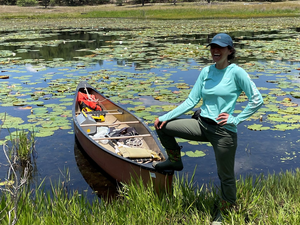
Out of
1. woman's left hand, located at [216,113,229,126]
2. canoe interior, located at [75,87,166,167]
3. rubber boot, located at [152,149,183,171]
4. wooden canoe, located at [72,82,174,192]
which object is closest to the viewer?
woman's left hand, located at [216,113,229,126]

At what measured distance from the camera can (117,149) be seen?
5.68 m

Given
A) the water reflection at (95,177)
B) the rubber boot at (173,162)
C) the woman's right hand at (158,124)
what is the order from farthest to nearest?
the water reflection at (95,177) < the rubber boot at (173,162) < the woman's right hand at (158,124)

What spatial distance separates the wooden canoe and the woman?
78 cm

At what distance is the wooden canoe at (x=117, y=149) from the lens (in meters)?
4.11

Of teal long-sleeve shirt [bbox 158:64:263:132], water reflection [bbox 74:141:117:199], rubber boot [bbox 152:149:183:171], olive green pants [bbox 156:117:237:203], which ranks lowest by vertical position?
water reflection [bbox 74:141:117:199]

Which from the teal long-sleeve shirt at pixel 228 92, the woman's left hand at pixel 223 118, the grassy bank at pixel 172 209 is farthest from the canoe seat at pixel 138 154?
the woman's left hand at pixel 223 118

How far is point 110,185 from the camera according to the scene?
5168 mm

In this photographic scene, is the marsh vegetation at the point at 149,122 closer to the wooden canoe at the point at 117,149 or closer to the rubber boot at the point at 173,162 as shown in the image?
the wooden canoe at the point at 117,149

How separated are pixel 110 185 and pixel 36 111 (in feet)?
11.7

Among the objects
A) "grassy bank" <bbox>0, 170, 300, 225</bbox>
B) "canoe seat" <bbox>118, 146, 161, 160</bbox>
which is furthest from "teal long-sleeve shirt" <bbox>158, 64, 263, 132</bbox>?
"canoe seat" <bbox>118, 146, 161, 160</bbox>

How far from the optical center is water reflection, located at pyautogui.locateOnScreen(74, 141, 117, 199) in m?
4.99

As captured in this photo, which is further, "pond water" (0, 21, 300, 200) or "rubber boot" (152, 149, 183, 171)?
"pond water" (0, 21, 300, 200)

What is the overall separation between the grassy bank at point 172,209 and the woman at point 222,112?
1.33 feet

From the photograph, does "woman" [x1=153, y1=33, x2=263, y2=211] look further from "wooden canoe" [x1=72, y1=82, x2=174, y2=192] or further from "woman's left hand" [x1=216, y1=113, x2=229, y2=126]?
"wooden canoe" [x1=72, y1=82, x2=174, y2=192]
